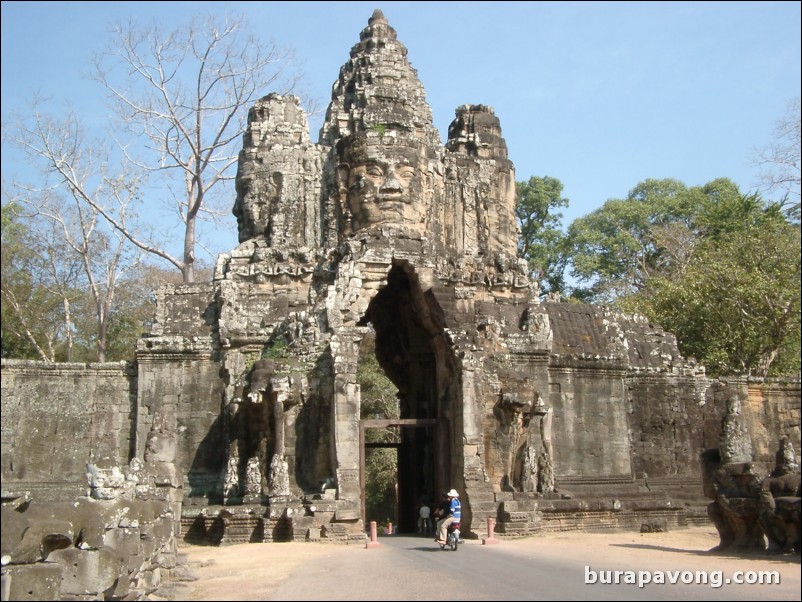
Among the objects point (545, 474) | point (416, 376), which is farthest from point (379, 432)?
point (545, 474)

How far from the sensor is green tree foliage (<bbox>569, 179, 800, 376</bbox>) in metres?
27.5

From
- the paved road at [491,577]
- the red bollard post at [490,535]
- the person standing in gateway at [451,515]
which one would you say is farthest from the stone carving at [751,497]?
the red bollard post at [490,535]

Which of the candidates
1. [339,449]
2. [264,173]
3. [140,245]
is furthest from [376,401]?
[339,449]

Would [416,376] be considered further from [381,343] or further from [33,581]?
[33,581]

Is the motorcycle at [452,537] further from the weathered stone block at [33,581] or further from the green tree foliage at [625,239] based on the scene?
the green tree foliage at [625,239]

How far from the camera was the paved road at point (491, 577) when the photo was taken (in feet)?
33.1

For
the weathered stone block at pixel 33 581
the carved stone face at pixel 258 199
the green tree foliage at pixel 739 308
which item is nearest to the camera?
the weathered stone block at pixel 33 581

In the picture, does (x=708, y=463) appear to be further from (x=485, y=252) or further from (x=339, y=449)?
(x=485, y=252)

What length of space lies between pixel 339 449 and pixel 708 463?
25.1 feet

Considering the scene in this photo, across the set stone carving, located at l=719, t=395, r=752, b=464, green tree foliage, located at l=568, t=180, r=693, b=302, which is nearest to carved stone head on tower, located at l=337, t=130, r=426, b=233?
stone carving, located at l=719, t=395, r=752, b=464

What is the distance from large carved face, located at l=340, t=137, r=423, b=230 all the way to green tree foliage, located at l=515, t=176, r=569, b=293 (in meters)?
23.2

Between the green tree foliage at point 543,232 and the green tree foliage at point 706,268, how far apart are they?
0.93 m

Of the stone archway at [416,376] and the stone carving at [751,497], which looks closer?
the stone carving at [751,497]

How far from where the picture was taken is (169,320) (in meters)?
23.8
